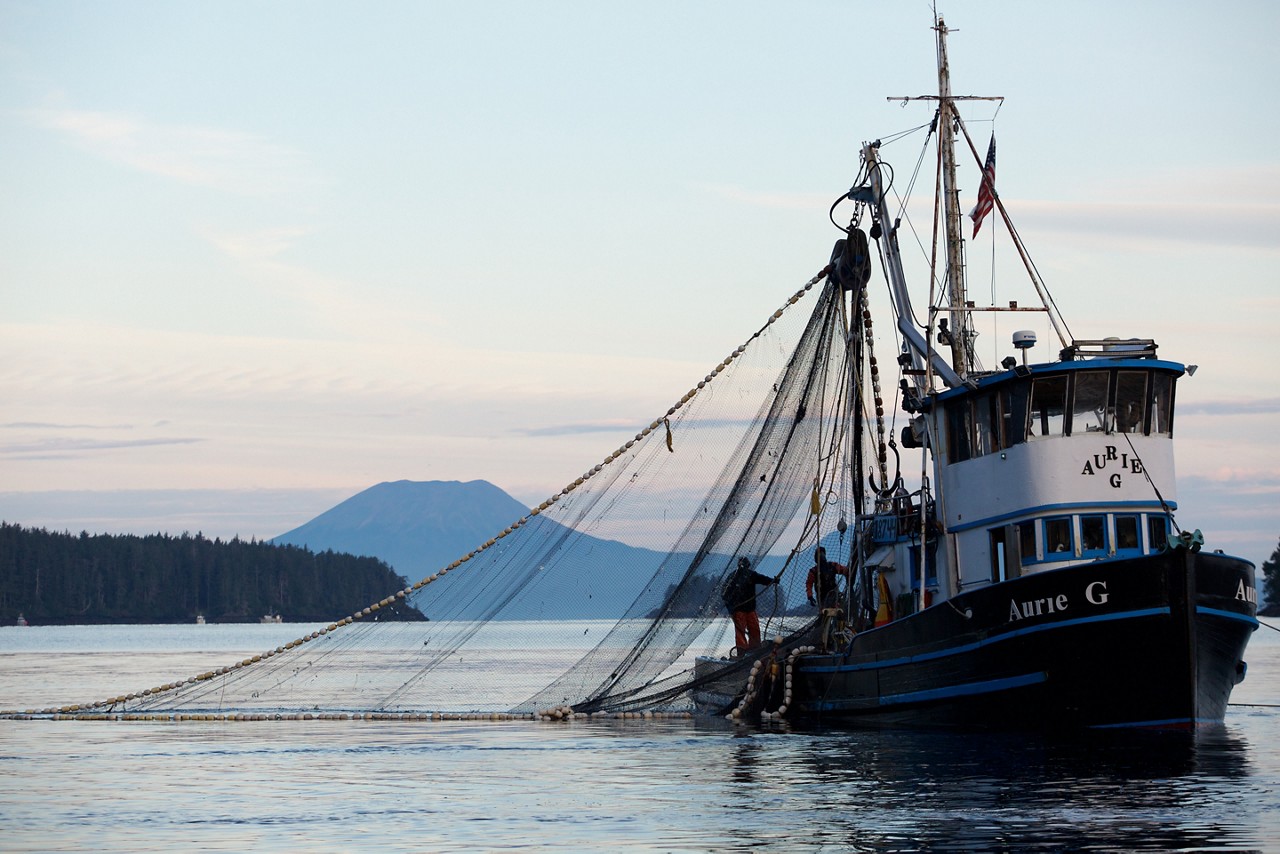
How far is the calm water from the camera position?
1809cm

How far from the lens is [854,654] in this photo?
101 feet

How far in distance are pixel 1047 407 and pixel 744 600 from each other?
8332mm

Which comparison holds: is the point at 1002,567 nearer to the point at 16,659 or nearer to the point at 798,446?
the point at 798,446

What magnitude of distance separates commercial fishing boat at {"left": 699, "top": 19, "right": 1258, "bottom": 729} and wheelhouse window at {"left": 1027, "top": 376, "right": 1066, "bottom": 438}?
2 cm

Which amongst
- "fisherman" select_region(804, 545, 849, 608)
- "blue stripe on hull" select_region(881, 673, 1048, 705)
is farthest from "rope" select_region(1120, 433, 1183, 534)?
"fisherman" select_region(804, 545, 849, 608)

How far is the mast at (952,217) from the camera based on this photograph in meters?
34.4

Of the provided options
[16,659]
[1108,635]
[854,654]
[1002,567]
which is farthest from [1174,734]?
[16,659]

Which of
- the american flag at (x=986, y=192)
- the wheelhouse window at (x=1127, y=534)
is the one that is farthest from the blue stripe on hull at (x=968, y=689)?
the american flag at (x=986, y=192)

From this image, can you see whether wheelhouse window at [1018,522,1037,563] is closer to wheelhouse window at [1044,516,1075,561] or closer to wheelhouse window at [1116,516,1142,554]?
wheelhouse window at [1044,516,1075,561]

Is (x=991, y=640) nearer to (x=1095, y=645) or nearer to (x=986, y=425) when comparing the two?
(x=1095, y=645)

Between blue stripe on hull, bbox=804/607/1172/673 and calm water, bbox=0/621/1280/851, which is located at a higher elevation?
blue stripe on hull, bbox=804/607/1172/673

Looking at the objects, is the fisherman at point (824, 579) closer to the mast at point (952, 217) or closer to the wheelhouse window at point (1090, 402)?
the mast at point (952, 217)

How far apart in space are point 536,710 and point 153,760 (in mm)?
9084

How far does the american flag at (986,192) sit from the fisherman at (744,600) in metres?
8.56
